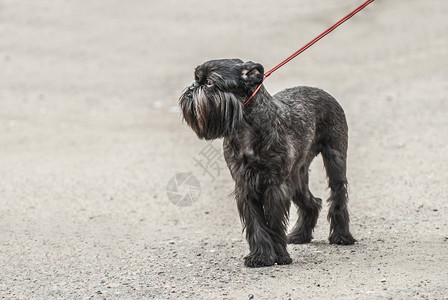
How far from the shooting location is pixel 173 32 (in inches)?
888

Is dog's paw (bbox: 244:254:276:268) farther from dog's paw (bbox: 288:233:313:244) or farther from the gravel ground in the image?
dog's paw (bbox: 288:233:313:244)

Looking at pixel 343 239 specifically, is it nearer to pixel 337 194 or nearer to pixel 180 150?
pixel 337 194

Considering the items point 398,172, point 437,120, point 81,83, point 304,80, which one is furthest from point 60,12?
point 398,172

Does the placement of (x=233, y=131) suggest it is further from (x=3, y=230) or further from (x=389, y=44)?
(x=389, y=44)

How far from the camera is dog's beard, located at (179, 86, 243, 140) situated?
240 inches

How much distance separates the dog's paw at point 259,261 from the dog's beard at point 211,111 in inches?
47.0

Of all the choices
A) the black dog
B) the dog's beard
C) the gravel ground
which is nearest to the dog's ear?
the black dog

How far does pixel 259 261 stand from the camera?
255 inches

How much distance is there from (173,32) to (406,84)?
28.3ft

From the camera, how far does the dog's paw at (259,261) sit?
6465 millimetres

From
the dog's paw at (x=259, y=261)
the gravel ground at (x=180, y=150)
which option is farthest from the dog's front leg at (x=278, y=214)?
the gravel ground at (x=180, y=150)

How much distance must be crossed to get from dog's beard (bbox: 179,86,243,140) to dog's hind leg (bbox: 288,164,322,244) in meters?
1.56

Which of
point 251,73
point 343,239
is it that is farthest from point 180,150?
point 251,73

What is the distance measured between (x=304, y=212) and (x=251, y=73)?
203 cm
